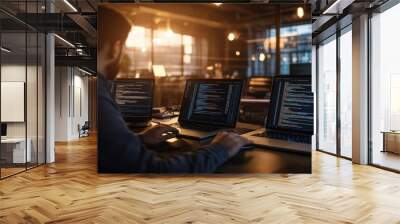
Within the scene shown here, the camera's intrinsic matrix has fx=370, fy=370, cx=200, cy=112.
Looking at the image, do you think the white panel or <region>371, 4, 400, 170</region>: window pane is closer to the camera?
the white panel

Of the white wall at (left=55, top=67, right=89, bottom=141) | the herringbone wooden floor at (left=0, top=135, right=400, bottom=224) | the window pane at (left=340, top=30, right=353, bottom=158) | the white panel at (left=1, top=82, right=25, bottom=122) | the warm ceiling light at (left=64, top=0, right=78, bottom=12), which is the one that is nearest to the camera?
the herringbone wooden floor at (left=0, top=135, right=400, bottom=224)

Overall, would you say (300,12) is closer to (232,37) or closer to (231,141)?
(232,37)

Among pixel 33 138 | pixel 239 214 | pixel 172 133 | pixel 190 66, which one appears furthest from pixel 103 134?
pixel 239 214

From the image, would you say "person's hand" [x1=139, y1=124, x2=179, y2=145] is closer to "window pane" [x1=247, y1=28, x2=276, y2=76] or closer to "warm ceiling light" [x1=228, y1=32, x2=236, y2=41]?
"window pane" [x1=247, y1=28, x2=276, y2=76]

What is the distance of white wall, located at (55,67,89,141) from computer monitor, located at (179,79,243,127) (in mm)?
9394

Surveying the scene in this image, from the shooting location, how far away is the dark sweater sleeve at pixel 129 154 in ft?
19.4

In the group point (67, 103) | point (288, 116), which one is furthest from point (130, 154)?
point (67, 103)

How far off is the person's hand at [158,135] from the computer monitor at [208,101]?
25 cm

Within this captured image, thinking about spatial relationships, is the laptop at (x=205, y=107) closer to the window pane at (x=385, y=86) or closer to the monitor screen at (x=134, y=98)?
the monitor screen at (x=134, y=98)

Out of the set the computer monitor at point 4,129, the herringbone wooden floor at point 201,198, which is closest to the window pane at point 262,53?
the herringbone wooden floor at point 201,198

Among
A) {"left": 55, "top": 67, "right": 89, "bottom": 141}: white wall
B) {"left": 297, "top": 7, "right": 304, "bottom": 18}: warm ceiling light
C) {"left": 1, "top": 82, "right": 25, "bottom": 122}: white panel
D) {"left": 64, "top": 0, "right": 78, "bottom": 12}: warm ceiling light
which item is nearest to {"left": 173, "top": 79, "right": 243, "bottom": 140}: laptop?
{"left": 297, "top": 7, "right": 304, "bottom": 18}: warm ceiling light

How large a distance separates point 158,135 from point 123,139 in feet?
1.89

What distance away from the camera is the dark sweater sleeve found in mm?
5914

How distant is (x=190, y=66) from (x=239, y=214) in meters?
2.70
